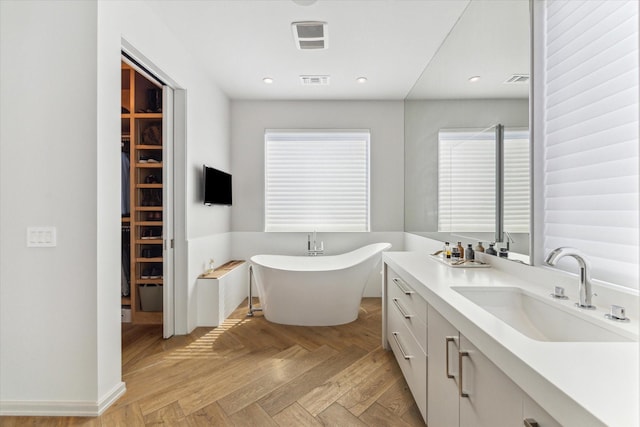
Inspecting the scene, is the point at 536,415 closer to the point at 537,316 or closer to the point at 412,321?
the point at 537,316

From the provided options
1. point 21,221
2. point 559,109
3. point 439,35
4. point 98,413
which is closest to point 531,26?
point 559,109

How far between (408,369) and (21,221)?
242 centimetres

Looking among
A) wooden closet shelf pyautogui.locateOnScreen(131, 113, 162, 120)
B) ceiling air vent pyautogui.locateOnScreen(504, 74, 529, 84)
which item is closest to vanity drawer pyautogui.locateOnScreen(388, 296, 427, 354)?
ceiling air vent pyautogui.locateOnScreen(504, 74, 529, 84)

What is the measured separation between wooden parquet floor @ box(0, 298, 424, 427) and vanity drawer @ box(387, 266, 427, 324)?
0.55 m

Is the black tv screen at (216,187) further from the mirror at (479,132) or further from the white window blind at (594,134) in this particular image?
the white window blind at (594,134)

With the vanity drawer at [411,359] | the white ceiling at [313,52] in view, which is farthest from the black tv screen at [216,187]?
the vanity drawer at [411,359]

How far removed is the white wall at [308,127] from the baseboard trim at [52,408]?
8.37 ft

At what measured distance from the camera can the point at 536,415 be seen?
2.52 feet

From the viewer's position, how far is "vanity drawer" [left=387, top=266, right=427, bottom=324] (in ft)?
5.57

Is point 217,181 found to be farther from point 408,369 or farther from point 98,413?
point 408,369

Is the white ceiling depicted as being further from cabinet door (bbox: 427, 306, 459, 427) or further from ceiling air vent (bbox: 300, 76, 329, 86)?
cabinet door (bbox: 427, 306, 459, 427)

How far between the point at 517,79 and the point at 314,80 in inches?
94.5

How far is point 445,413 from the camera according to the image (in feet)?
4.48

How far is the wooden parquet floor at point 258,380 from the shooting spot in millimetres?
1854
